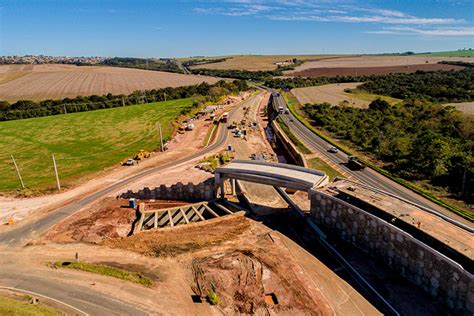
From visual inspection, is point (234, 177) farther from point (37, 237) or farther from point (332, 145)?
point (332, 145)

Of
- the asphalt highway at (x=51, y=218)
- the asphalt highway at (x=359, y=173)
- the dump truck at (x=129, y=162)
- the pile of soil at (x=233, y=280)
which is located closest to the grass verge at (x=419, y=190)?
the asphalt highway at (x=359, y=173)

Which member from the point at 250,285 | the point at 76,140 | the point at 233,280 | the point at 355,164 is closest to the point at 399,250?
the point at 250,285

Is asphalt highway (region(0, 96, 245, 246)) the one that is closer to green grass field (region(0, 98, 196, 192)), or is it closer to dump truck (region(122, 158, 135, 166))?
dump truck (region(122, 158, 135, 166))

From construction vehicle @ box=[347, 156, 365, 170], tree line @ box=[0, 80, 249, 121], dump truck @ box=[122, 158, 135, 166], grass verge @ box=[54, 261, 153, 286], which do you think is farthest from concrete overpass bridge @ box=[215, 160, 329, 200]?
tree line @ box=[0, 80, 249, 121]

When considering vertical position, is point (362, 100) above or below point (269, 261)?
above

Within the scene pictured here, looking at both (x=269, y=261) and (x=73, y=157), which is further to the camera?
(x=73, y=157)

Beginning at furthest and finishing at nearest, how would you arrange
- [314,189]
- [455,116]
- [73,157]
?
[455,116] → [73,157] → [314,189]

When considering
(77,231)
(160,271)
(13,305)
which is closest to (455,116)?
(160,271)
